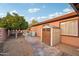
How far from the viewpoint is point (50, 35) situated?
4.14m

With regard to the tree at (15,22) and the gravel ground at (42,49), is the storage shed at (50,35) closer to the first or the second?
the gravel ground at (42,49)

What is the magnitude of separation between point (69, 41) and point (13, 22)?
108cm

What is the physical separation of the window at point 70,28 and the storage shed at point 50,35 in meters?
0.10

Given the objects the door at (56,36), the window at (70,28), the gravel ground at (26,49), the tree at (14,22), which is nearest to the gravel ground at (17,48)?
the gravel ground at (26,49)

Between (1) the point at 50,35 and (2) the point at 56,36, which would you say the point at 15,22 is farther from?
(2) the point at 56,36

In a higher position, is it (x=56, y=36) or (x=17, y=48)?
(x=56, y=36)

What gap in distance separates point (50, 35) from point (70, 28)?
0.40 meters

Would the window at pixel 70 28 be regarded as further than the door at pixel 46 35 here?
No

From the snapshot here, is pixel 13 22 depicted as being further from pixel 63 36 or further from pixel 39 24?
pixel 63 36

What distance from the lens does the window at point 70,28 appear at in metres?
3.96

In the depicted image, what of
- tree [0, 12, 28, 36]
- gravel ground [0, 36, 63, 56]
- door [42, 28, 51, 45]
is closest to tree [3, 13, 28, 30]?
tree [0, 12, 28, 36]

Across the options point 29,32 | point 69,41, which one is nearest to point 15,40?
point 29,32

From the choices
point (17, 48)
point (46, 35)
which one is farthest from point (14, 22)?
point (46, 35)

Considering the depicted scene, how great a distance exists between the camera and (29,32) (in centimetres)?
412
